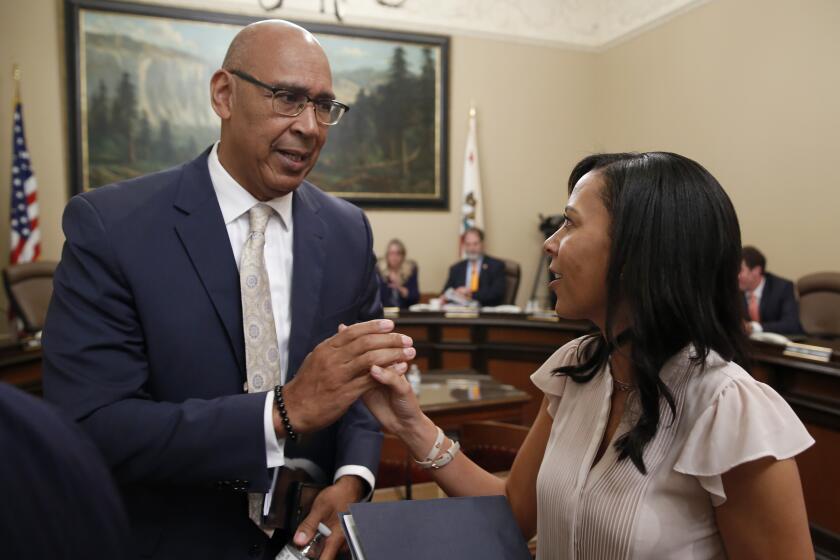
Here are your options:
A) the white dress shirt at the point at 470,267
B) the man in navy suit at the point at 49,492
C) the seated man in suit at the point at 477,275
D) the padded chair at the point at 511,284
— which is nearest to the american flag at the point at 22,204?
the seated man in suit at the point at 477,275

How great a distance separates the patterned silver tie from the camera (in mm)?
1398

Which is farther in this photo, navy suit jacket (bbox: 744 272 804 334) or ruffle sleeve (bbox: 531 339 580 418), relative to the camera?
navy suit jacket (bbox: 744 272 804 334)

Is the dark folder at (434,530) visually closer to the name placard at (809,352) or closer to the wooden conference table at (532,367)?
the wooden conference table at (532,367)

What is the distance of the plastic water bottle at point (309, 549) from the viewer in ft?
4.32

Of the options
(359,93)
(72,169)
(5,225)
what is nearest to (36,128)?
(72,169)

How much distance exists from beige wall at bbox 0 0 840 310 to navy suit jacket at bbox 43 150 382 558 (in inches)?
253

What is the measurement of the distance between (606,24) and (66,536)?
10.1 meters

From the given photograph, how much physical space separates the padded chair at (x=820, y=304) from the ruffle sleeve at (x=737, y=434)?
16.3 feet

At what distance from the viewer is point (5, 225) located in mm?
7039

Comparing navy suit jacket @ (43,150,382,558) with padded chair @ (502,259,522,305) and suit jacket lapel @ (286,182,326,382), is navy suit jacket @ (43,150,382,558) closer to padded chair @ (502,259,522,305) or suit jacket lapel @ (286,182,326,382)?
suit jacket lapel @ (286,182,326,382)

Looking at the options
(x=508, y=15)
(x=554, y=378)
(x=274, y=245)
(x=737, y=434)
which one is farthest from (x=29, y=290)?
(x=508, y=15)

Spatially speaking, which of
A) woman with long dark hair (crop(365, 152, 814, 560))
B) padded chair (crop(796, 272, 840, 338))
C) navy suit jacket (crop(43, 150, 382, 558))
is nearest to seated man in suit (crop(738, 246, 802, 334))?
padded chair (crop(796, 272, 840, 338))

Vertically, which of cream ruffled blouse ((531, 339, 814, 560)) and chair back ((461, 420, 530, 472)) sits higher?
cream ruffled blouse ((531, 339, 814, 560))

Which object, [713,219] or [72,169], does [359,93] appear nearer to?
[72,169]
